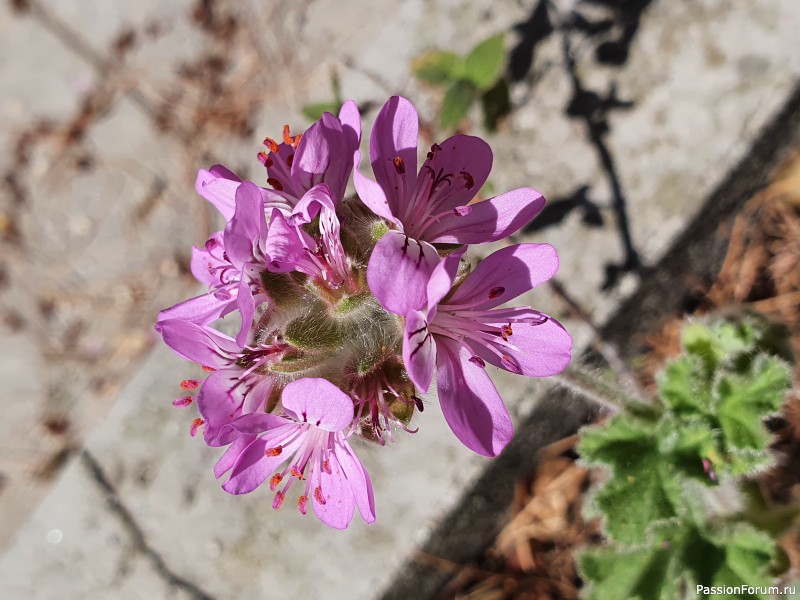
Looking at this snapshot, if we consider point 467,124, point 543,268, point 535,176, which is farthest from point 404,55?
point 543,268

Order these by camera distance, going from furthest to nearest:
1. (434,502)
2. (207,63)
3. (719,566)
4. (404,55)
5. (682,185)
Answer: (207,63), (404,55), (434,502), (682,185), (719,566)

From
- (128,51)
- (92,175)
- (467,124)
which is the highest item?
(128,51)

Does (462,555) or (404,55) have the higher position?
(404,55)

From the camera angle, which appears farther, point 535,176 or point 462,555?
point 462,555

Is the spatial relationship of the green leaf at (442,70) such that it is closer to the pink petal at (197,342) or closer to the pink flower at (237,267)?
the pink flower at (237,267)

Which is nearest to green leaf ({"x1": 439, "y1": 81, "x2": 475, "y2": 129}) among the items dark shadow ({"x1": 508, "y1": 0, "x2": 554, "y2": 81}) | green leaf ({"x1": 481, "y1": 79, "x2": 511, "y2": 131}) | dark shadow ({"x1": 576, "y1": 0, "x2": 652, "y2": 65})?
green leaf ({"x1": 481, "y1": 79, "x2": 511, "y2": 131})

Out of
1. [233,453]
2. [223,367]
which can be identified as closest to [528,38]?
[223,367]

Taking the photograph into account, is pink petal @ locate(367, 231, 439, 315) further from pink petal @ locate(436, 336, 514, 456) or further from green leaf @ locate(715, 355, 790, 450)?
green leaf @ locate(715, 355, 790, 450)

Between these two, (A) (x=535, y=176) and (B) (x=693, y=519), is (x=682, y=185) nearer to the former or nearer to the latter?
(A) (x=535, y=176)

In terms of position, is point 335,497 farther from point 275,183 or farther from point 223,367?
point 275,183
